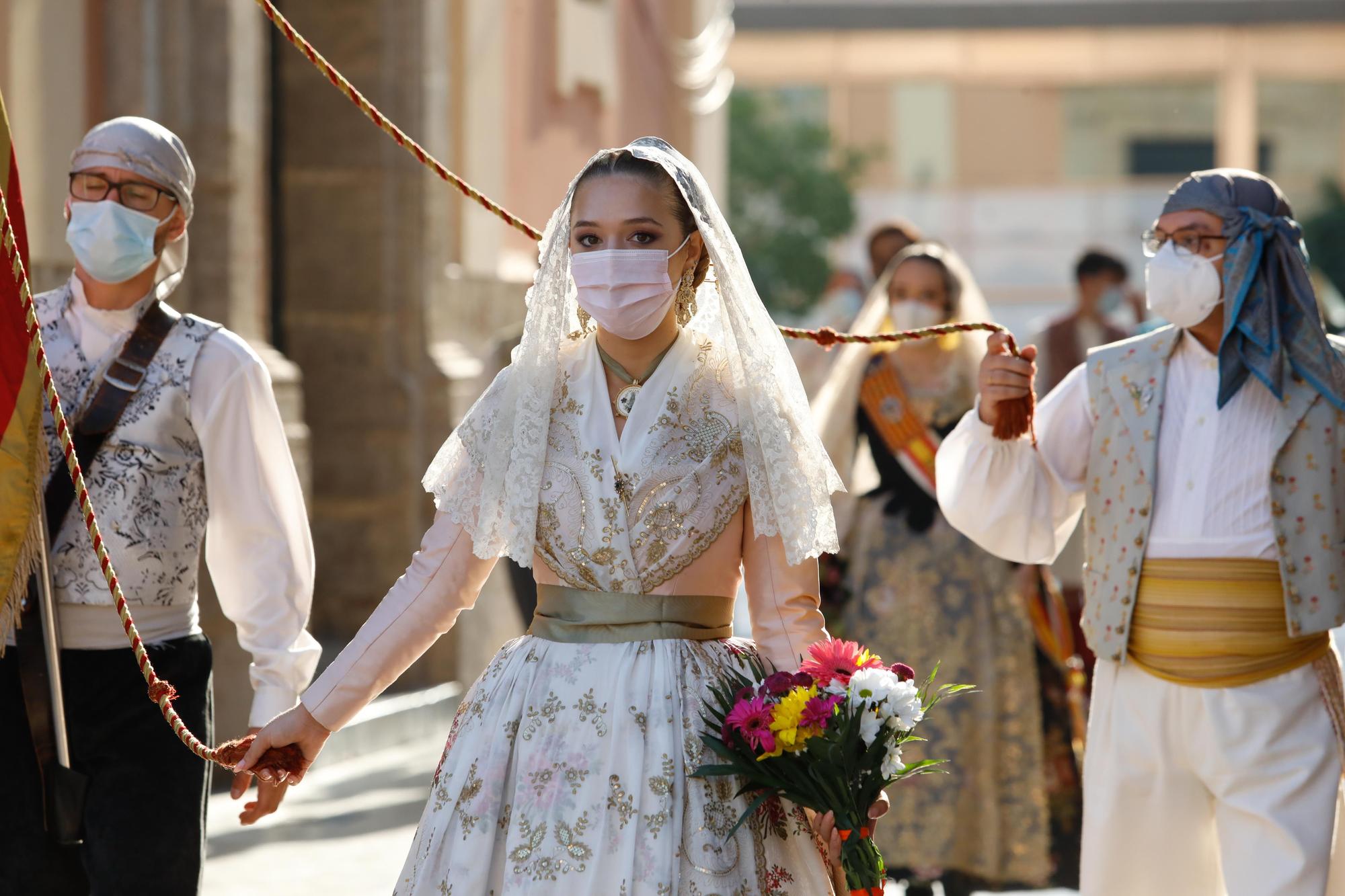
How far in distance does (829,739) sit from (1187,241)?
1984 mm

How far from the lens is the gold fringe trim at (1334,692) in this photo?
4621mm

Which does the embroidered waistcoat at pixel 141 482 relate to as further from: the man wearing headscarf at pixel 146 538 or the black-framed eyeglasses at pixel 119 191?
the black-framed eyeglasses at pixel 119 191

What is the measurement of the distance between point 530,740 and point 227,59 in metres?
5.43

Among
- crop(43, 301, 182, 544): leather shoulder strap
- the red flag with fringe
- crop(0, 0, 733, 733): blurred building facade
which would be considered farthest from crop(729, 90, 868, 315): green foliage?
the red flag with fringe

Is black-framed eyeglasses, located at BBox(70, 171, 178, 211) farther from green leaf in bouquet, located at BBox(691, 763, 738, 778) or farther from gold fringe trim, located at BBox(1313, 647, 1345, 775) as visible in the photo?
gold fringe trim, located at BBox(1313, 647, 1345, 775)

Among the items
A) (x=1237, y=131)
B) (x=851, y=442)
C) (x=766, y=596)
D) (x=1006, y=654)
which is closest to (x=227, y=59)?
(x=851, y=442)

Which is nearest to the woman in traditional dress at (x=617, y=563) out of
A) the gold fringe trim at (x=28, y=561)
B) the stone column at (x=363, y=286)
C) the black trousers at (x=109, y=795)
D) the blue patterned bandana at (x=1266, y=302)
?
the black trousers at (x=109, y=795)

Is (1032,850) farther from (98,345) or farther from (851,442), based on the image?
(98,345)

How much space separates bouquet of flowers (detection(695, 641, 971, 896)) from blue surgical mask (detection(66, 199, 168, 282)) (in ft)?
5.48

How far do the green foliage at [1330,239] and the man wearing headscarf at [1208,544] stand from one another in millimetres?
36541

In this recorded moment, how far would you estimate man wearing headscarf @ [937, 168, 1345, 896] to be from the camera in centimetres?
457

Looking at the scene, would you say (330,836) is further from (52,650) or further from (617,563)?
(617,563)

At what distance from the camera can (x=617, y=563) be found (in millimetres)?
3559

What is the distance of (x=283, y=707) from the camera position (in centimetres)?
437
